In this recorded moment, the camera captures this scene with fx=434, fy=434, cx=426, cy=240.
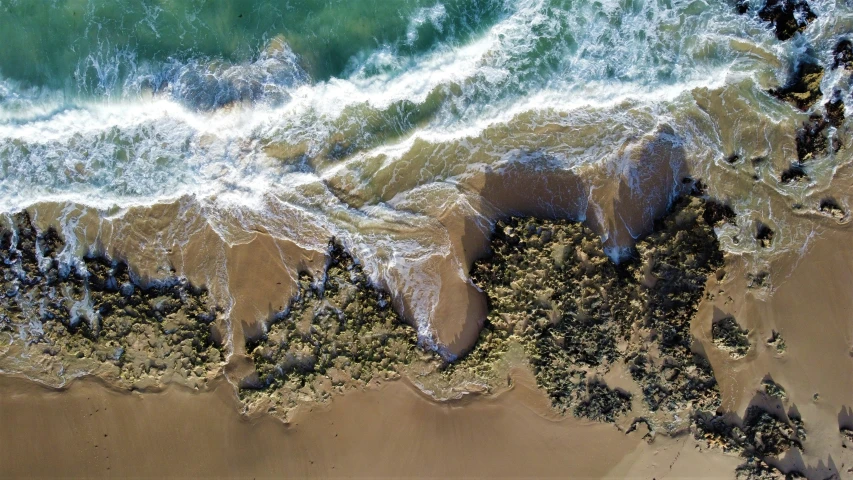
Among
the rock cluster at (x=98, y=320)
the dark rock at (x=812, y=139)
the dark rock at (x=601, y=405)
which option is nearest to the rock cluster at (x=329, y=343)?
the rock cluster at (x=98, y=320)

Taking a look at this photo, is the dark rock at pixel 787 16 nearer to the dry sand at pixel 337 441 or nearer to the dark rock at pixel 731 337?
the dark rock at pixel 731 337

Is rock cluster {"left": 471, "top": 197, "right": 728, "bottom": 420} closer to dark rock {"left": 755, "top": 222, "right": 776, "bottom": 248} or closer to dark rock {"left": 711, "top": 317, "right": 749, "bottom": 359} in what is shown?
dark rock {"left": 711, "top": 317, "right": 749, "bottom": 359}

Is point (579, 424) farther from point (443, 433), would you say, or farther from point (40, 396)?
point (40, 396)

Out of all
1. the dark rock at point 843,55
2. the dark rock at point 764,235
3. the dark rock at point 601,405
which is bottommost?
the dark rock at point 601,405

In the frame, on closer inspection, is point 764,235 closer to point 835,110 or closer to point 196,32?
point 835,110

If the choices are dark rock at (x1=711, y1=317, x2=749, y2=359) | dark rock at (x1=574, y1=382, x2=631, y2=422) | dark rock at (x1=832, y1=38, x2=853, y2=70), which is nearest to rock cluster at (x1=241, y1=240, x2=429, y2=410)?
dark rock at (x1=574, y1=382, x2=631, y2=422)

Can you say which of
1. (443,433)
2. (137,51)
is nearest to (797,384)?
(443,433)

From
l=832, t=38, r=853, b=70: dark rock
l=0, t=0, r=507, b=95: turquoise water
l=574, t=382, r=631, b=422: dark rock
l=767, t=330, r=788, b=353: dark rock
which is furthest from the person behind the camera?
l=0, t=0, r=507, b=95: turquoise water
